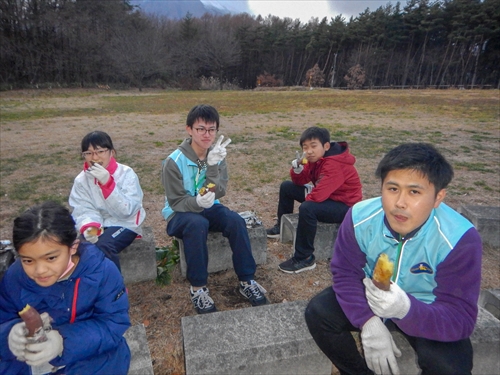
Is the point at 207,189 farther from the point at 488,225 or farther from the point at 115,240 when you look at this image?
the point at 488,225

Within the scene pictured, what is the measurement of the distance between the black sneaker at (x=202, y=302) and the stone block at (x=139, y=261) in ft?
1.67

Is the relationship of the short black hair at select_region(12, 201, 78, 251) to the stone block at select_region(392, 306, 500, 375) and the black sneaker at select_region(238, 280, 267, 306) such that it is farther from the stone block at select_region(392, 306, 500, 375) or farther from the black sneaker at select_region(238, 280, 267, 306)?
the stone block at select_region(392, 306, 500, 375)

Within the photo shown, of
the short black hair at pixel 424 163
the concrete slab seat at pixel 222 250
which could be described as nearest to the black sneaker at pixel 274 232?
the concrete slab seat at pixel 222 250

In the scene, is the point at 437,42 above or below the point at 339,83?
above

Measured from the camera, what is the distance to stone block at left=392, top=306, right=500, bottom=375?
1832mm

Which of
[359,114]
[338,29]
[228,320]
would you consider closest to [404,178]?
[228,320]

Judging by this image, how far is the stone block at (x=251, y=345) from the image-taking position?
174cm

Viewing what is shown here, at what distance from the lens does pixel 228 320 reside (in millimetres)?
1973

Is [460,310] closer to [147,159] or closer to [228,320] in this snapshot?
[228,320]

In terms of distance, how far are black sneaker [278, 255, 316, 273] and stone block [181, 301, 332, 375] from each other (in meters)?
0.94

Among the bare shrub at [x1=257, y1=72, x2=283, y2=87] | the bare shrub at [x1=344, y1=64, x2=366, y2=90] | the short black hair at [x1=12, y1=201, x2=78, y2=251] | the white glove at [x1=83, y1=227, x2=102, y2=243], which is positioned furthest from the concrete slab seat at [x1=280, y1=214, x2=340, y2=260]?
the bare shrub at [x1=257, y1=72, x2=283, y2=87]

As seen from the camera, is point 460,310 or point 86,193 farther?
point 86,193

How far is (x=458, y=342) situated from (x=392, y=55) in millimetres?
48654

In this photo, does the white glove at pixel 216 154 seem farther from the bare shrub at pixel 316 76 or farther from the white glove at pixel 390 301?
the bare shrub at pixel 316 76
